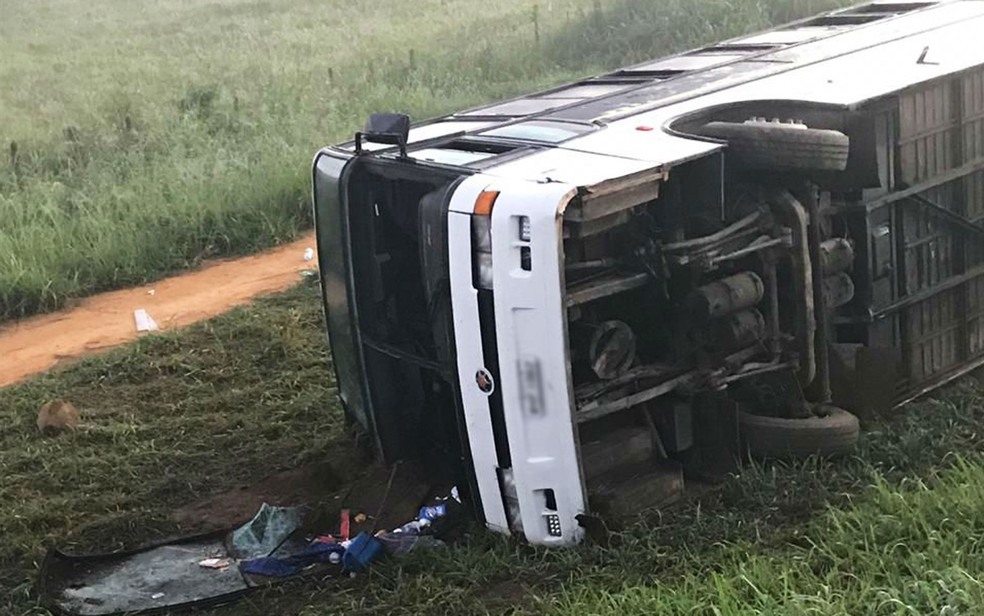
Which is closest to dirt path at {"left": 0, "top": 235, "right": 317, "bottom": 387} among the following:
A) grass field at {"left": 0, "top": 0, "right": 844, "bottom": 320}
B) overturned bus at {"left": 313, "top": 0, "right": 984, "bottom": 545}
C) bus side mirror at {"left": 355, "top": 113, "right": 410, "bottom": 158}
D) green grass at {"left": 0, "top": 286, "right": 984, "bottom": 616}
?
grass field at {"left": 0, "top": 0, "right": 844, "bottom": 320}

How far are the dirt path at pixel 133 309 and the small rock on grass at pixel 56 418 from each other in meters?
1.25

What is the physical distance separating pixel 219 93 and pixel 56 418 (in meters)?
8.59

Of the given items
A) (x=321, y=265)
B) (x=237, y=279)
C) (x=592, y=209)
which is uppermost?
(x=592, y=209)

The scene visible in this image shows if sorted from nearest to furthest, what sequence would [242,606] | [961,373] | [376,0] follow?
[242,606] < [961,373] < [376,0]

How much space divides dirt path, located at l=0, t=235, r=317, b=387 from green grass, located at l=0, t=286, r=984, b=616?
865mm

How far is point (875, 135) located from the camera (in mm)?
5934

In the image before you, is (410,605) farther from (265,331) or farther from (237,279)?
(237,279)

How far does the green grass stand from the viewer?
443 cm

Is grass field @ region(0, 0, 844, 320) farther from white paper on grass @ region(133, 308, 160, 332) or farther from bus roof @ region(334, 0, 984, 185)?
bus roof @ region(334, 0, 984, 185)

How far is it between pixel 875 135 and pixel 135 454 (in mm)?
3861

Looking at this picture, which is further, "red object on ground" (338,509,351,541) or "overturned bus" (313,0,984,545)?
"red object on ground" (338,509,351,541)

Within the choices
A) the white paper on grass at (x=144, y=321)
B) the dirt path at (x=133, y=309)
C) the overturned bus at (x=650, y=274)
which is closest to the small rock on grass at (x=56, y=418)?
the dirt path at (x=133, y=309)

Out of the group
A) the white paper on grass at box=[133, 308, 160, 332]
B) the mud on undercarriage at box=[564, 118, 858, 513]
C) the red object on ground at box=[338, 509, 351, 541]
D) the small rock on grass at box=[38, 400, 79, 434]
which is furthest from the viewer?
the white paper on grass at box=[133, 308, 160, 332]

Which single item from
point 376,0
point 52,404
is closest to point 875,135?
point 52,404
